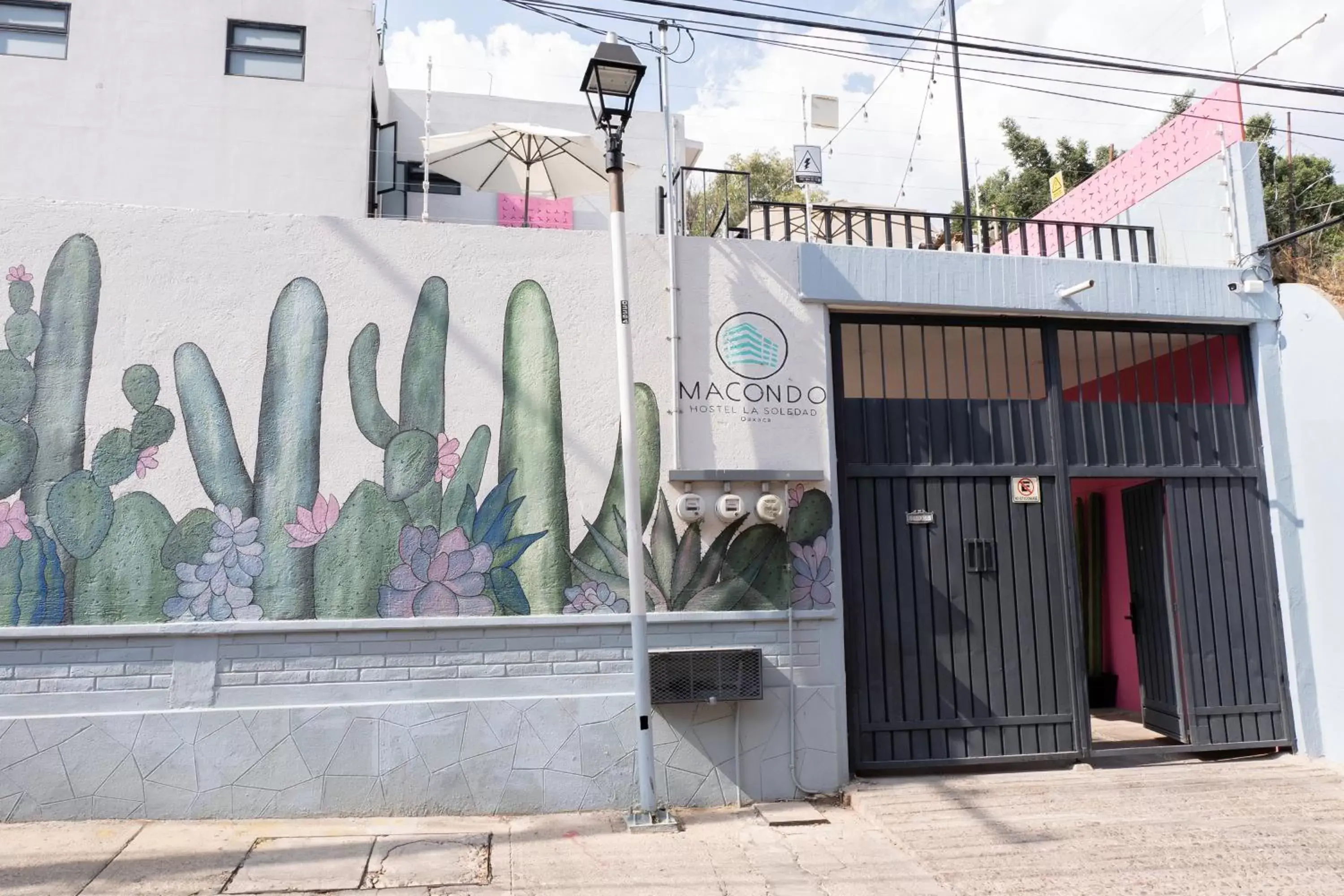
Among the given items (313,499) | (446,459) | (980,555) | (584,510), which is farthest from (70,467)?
(980,555)

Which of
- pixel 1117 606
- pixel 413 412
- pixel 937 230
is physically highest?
pixel 937 230

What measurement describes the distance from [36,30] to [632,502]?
11485mm

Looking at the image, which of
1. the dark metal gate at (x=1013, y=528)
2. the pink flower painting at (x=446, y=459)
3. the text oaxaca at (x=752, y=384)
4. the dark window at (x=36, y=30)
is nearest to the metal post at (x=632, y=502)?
the text oaxaca at (x=752, y=384)

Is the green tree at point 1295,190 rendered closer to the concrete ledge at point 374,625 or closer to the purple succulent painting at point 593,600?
the concrete ledge at point 374,625

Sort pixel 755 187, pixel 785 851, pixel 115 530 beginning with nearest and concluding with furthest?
pixel 785 851 → pixel 115 530 → pixel 755 187

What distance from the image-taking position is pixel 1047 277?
7707 millimetres

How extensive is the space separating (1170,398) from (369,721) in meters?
6.58

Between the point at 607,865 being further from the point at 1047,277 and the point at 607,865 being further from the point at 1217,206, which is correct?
the point at 1217,206

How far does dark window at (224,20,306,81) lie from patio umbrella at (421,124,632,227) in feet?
15.4

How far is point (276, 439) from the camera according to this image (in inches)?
250

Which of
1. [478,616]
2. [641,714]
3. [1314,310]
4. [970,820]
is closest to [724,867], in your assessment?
[641,714]

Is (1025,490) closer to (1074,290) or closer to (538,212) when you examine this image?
(1074,290)

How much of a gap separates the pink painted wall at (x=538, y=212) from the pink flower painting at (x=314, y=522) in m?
9.41

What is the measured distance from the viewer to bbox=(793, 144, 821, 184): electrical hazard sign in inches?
312
